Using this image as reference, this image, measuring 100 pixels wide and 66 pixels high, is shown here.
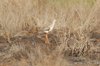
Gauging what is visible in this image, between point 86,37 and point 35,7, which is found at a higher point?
point 35,7

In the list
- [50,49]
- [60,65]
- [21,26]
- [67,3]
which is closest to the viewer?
[60,65]

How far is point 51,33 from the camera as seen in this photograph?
594cm

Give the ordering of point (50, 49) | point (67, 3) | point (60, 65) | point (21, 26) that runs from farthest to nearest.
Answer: point (67, 3) → point (21, 26) → point (50, 49) → point (60, 65)

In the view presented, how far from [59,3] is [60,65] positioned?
Result: 165 centimetres

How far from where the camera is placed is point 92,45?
575 centimetres

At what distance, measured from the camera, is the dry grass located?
5.55 meters

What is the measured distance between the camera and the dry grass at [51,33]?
18.2ft

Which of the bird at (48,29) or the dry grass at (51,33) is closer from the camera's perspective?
the dry grass at (51,33)

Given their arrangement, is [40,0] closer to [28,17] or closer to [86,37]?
[28,17]

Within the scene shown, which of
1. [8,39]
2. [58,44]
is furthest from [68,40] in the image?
[8,39]

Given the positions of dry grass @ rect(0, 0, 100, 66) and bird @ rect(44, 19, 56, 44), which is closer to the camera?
dry grass @ rect(0, 0, 100, 66)

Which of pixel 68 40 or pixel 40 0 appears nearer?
pixel 68 40

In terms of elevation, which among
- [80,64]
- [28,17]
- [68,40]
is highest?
[28,17]

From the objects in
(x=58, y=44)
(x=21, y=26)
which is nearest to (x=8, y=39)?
(x=21, y=26)
